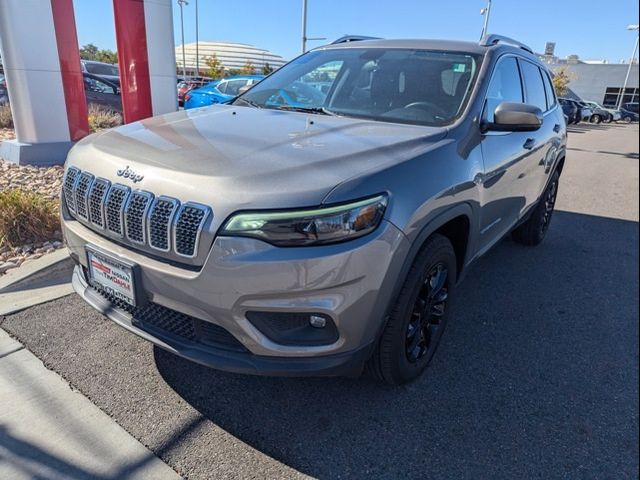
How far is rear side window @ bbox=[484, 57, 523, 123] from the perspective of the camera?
2.95 meters

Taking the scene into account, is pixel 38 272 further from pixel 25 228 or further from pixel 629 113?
pixel 629 113

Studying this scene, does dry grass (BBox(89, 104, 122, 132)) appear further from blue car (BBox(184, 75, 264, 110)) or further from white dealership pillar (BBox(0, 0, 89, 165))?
white dealership pillar (BBox(0, 0, 89, 165))

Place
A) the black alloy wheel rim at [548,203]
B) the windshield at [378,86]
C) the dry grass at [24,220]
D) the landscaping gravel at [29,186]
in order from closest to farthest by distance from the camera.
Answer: the windshield at [378,86]
the landscaping gravel at [29,186]
the dry grass at [24,220]
the black alloy wheel rim at [548,203]

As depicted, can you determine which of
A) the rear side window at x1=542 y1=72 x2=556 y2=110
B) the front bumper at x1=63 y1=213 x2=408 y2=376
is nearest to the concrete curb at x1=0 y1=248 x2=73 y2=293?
the front bumper at x1=63 y1=213 x2=408 y2=376

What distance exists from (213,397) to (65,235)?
3.86ft

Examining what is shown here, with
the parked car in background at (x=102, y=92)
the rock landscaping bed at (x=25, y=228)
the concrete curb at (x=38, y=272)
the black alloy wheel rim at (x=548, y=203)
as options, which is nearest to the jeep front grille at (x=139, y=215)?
the concrete curb at (x=38, y=272)

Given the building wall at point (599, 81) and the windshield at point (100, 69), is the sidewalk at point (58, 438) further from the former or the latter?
the building wall at point (599, 81)

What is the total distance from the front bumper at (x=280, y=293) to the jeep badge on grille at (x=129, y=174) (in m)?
0.32

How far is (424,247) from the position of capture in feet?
7.51

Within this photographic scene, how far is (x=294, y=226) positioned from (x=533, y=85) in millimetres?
3422

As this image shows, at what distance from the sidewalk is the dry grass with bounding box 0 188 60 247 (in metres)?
1.86

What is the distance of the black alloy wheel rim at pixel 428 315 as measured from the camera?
247 cm

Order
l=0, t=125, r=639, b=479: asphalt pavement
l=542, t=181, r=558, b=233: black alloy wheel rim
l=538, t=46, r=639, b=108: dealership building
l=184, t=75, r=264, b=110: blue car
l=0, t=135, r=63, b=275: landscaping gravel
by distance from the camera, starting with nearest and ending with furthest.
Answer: l=0, t=125, r=639, b=479: asphalt pavement, l=0, t=135, r=63, b=275: landscaping gravel, l=542, t=181, r=558, b=233: black alloy wheel rim, l=184, t=75, r=264, b=110: blue car, l=538, t=46, r=639, b=108: dealership building

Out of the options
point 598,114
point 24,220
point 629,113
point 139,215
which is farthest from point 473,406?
point 629,113
